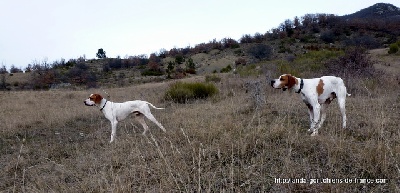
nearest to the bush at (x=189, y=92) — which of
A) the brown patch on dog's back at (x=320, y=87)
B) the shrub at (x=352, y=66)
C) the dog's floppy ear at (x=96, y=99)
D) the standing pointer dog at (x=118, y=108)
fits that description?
the standing pointer dog at (x=118, y=108)

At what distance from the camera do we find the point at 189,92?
1146cm

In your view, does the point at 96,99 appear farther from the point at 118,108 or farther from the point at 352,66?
the point at 352,66

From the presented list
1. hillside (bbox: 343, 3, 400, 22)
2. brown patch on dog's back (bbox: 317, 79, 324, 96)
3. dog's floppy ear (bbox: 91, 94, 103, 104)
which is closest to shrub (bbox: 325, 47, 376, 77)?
brown patch on dog's back (bbox: 317, 79, 324, 96)

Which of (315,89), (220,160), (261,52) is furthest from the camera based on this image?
(261,52)

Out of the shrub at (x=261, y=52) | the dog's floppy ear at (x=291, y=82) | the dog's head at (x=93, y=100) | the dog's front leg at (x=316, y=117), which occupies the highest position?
the shrub at (x=261, y=52)

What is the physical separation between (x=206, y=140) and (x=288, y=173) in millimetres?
1448

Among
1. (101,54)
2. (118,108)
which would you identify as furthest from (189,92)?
(101,54)

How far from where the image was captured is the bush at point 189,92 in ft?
37.6

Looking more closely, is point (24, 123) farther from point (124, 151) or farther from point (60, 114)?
point (124, 151)

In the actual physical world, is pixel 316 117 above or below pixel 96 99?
below

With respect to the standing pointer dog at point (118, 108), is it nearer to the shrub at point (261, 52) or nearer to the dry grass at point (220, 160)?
the dry grass at point (220, 160)

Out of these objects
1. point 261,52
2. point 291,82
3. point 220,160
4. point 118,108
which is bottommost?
point 220,160

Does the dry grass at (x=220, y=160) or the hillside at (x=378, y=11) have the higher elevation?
the hillside at (x=378, y=11)

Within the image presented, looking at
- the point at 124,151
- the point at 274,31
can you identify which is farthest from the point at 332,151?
the point at 274,31
